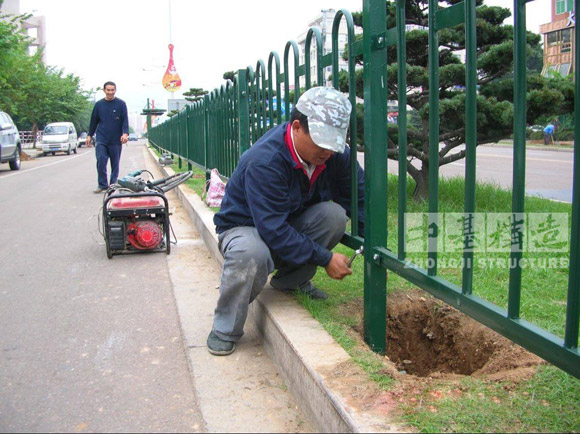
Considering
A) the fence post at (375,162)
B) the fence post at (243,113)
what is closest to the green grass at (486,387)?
the fence post at (375,162)

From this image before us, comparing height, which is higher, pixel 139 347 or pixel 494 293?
pixel 494 293

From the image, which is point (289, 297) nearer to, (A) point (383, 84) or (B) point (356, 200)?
(B) point (356, 200)

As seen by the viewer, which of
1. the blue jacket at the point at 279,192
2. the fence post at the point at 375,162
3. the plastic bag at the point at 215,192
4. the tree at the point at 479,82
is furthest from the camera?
the plastic bag at the point at 215,192

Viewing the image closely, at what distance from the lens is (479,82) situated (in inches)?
236

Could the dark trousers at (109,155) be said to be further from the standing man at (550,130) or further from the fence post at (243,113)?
the standing man at (550,130)

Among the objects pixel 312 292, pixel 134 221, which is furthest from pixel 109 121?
pixel 312 292

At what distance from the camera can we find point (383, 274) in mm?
2797

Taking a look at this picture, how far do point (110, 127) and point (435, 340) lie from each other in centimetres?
778

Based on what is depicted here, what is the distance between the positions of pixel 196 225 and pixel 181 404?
4.40 meters

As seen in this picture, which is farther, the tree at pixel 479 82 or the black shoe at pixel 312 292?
the tree at pixel 479 82

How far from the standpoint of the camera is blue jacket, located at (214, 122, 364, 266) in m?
2.89

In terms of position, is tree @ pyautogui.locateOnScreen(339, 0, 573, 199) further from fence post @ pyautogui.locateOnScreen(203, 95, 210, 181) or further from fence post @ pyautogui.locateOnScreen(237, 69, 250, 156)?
fence post @ pyautogui.locateOnScreen(203, 95, 210, 181)

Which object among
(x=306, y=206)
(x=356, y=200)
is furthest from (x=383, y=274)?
(x=306, y=206)

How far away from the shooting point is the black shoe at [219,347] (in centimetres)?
308
